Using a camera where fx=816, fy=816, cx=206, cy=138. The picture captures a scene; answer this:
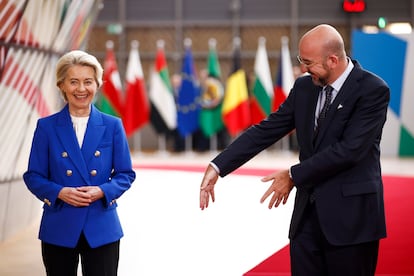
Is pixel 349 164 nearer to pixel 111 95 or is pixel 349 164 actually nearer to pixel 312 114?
pixel 312 114

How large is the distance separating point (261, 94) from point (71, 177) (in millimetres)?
15182

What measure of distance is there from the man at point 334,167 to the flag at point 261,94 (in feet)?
48.8

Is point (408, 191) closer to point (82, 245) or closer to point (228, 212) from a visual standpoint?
point (228, 212)

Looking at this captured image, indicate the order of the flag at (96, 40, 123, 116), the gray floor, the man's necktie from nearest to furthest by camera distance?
the man's necktie < the gray floor < the flag at (96, 40, 123, 116)

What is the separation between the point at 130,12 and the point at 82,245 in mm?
18434

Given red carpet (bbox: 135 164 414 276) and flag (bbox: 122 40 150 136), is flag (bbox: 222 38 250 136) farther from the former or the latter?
red carpet (bbox: 135 164 414 276)

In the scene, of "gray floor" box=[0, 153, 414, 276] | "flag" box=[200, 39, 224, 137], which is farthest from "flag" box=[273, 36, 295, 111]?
"gray floor" box=[0, 153, 414, 276]

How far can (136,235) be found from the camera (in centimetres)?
775

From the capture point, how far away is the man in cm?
336

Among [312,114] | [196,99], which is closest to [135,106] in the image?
[196,99]

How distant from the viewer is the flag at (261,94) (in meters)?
18.5

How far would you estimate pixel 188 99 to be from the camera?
18406 mm

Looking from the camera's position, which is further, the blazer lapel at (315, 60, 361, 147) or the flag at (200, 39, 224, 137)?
the flag at (200, 39, 224, 137)

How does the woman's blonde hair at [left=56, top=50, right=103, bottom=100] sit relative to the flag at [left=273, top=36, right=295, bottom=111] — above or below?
above
